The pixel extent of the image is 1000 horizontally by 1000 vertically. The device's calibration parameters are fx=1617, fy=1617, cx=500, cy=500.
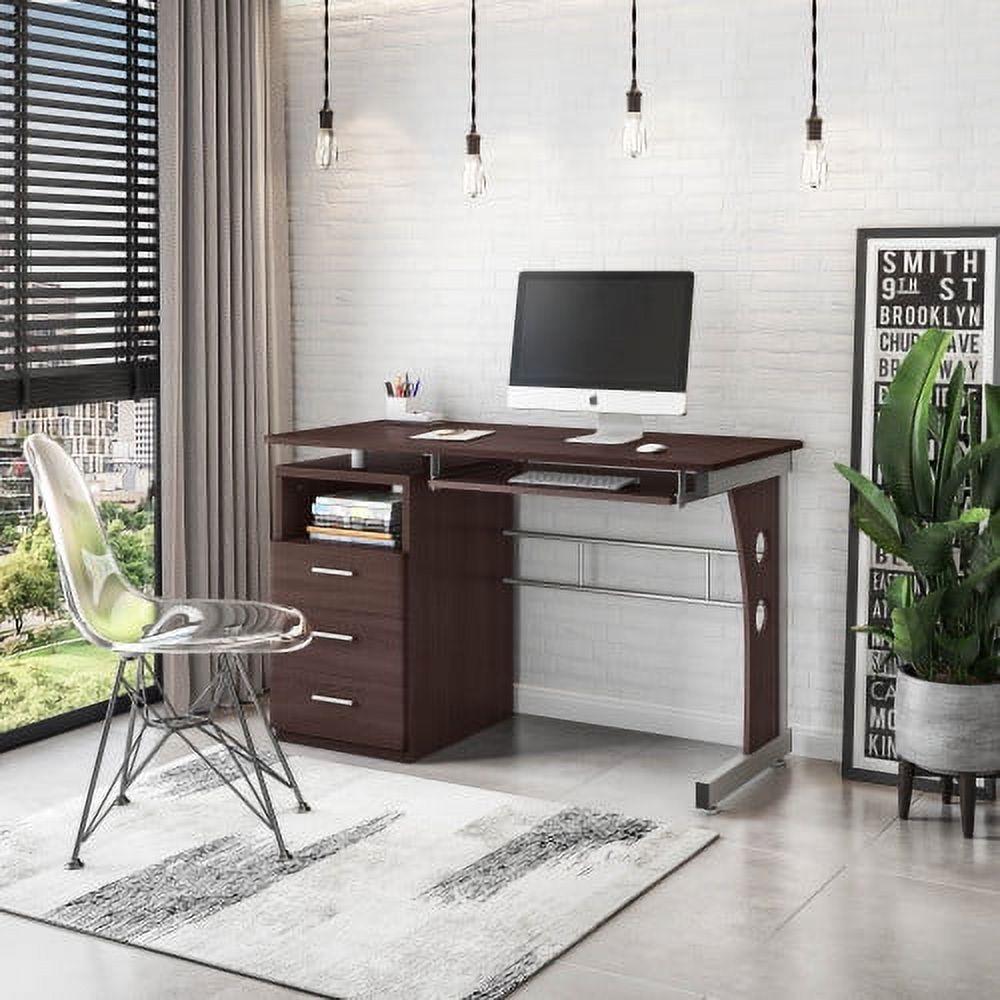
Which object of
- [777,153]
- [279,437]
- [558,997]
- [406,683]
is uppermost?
[777,153]

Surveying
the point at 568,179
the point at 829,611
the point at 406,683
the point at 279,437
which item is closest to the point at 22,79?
the point at 279,437

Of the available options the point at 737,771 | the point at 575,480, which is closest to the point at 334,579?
the point at 575,480

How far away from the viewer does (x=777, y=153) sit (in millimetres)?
4629

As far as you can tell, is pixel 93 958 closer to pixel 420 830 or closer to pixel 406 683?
pixel 420 830

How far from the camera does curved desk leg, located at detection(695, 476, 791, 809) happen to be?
4.39m

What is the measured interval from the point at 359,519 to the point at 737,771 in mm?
1284

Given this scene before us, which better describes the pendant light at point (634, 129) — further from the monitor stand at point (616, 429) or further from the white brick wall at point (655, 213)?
the monitor stand at point (616, 429)

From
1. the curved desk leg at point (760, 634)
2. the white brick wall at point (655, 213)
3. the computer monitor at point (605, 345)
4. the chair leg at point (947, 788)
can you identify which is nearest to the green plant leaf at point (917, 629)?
the chair leg at point (947, 788)

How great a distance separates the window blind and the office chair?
33.8 inches

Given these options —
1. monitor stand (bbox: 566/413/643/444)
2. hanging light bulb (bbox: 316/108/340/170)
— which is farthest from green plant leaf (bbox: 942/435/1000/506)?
hanging light bulb (bbox: 316/108/340/170)

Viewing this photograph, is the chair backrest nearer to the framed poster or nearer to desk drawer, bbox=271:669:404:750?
desk drawer, bbox=271:669:404:750

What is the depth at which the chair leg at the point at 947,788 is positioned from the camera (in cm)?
429

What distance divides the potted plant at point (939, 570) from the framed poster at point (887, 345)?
252 millimetres

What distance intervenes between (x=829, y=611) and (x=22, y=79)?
2792mm
